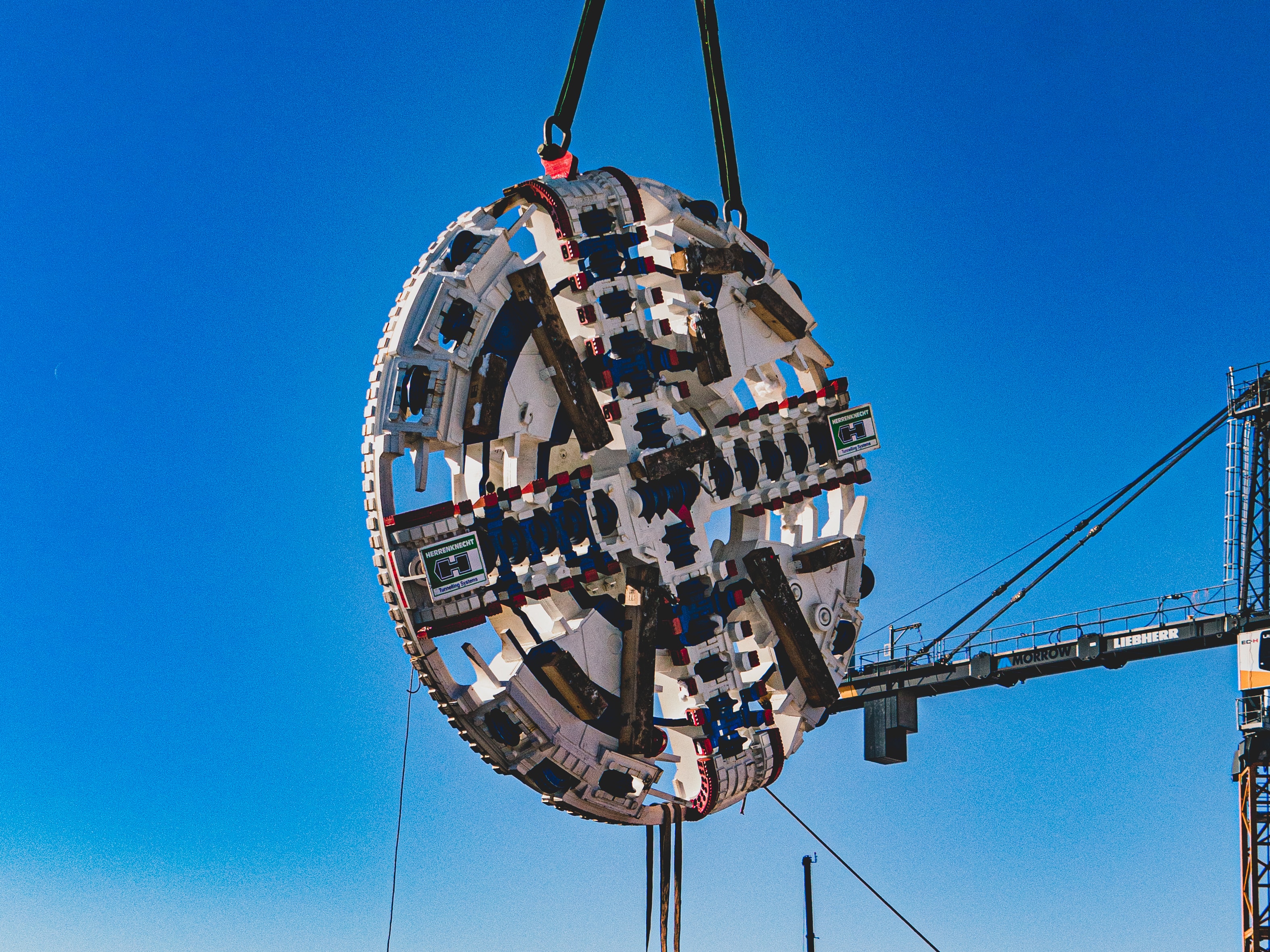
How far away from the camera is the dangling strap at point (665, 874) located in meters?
15.6

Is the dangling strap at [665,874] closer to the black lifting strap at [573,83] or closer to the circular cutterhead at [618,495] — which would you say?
the circular cutterhead at [618,495]

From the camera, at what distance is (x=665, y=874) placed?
1586cm

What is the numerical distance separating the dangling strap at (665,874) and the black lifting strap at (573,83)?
6.35 m

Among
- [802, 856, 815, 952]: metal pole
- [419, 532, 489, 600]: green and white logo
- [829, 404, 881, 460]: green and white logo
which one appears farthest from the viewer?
[802, 856, 815, 952]: metal pole

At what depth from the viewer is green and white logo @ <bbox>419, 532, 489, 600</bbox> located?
44.7ft

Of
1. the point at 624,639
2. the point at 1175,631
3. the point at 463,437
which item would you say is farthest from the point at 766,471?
the point at 1175,631

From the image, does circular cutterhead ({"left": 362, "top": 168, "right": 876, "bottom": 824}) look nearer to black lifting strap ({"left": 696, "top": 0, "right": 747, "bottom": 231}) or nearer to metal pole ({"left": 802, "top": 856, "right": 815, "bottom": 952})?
black lifting strap ({"left": 696, "top": 0, "right": 747, "bottom": 231})

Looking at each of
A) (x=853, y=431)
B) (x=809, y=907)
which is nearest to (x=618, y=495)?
(x=853, y=431)

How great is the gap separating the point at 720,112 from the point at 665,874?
7670 millimetres

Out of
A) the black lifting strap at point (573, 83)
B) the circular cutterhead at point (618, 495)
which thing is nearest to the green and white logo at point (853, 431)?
the circular cutterhead at point (618, 495)

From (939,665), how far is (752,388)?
15.0m

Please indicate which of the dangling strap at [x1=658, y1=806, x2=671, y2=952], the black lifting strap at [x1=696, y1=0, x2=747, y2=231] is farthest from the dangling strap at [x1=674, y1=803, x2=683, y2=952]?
the black lifting strap at [x1=696, y1=0, x2=747, y2=231]

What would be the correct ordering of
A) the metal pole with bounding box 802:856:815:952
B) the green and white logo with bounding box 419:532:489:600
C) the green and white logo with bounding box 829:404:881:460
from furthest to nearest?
1. the metal pole with bounding box 802:856:815:952
2. the green and white logo with bounding box 829:404:881:460
3. the green and white logo with bounding box 419:532:489:600

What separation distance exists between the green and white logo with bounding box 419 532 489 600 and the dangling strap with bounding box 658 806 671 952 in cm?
335
